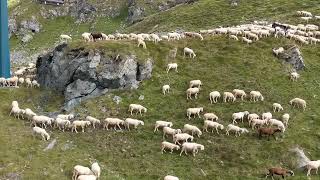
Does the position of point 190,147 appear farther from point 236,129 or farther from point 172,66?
point 172,66

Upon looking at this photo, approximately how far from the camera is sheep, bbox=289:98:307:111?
37.4 meters

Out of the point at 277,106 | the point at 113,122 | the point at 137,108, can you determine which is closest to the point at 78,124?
the point at 113,122

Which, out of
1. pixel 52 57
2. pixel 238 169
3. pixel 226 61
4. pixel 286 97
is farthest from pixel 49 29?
pixel 238 169

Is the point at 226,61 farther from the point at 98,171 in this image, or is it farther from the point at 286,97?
the point at 98,171

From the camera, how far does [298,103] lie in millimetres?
37750

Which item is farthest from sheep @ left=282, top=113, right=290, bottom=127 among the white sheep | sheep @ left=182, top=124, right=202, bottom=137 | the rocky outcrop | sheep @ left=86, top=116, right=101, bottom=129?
sheep @ left=86, top=116, right=101, bottom=129

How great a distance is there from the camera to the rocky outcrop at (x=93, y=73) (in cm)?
3988

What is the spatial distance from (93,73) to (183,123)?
987 centimetres

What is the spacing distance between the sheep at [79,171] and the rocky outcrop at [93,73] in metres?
10.9

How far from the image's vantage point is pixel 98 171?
2780 cm

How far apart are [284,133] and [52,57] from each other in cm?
2291

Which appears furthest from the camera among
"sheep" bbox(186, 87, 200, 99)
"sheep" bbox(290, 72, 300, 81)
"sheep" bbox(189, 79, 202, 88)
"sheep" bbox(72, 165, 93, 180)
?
"sheep" bbox(290, 72, 300, 81)

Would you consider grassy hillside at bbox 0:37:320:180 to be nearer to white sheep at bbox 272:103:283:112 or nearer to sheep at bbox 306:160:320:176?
white sheep at bbox 272:103:283:112

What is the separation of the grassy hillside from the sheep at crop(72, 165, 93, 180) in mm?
713
